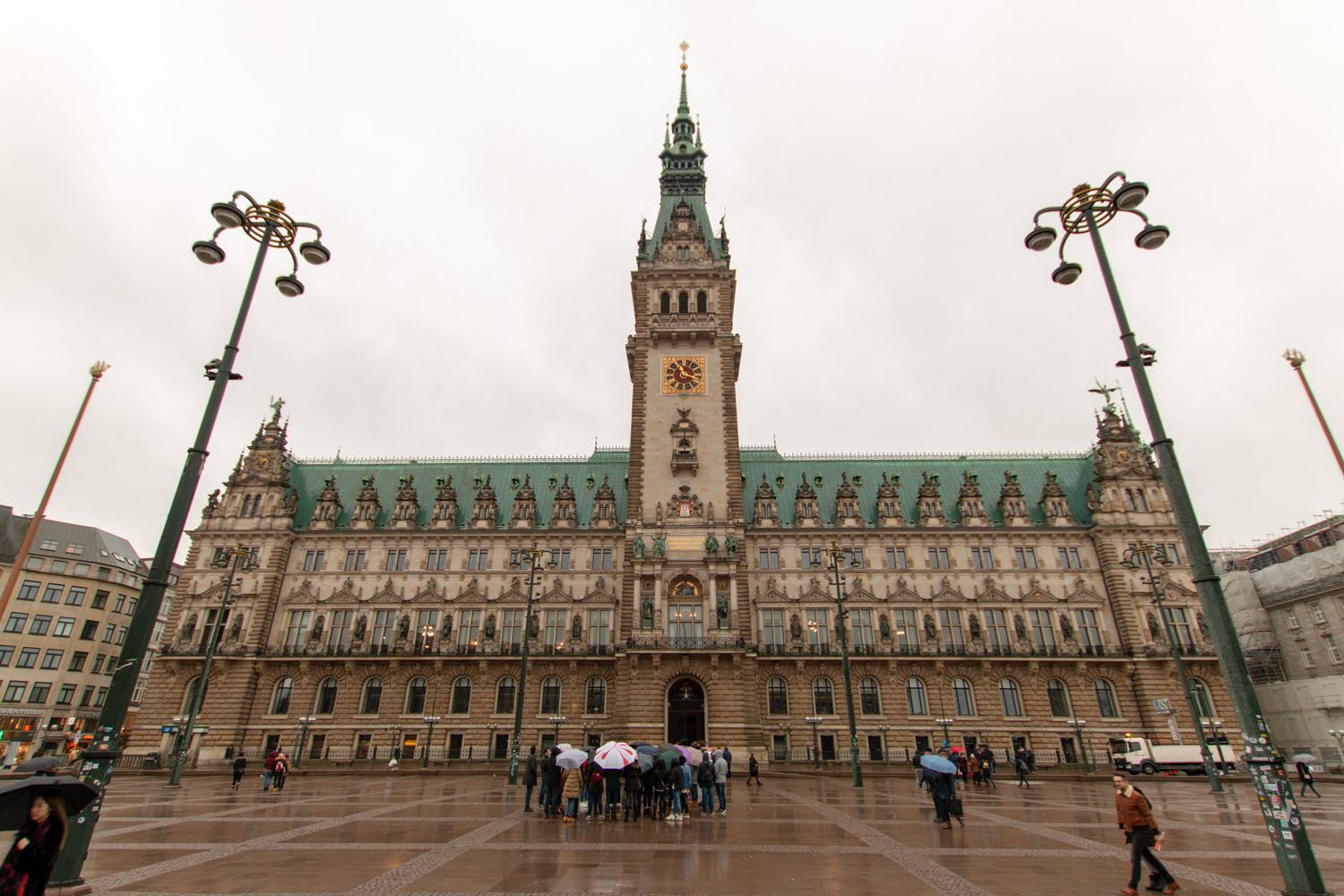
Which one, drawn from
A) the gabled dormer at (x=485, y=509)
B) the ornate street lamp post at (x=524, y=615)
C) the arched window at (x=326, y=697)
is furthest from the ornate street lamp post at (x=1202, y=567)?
the arched window at (x=326, y=697)

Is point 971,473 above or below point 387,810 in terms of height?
above

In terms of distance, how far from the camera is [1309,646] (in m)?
53.9

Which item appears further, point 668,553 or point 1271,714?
point 1271,714

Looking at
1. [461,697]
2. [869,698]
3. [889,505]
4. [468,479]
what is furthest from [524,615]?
[889,505]

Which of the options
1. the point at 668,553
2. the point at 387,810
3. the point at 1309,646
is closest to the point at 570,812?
the point at 387,810

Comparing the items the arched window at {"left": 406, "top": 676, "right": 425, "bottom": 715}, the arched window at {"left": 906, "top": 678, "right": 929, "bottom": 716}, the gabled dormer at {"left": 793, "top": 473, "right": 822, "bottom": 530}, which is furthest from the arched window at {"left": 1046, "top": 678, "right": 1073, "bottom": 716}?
the arched window at {"left": 406, "top": 676, "right": 425, "bottom": 715}

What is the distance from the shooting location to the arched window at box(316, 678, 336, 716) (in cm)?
4812

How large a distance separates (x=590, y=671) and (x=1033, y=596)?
3263cm

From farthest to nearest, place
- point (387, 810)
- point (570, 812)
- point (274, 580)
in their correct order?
point (274, 580) → point (387, 810) → point (570, 812)

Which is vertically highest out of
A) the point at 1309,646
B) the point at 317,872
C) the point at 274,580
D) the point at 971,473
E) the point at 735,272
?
the point at 735,272

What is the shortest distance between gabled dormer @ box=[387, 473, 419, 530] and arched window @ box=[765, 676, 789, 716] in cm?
3033

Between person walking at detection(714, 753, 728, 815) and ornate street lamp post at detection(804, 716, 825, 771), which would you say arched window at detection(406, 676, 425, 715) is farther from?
person walking at detection(714, 753, 728, 815)

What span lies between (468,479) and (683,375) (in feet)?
72.0

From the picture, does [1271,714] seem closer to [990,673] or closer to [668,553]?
[990,673]
